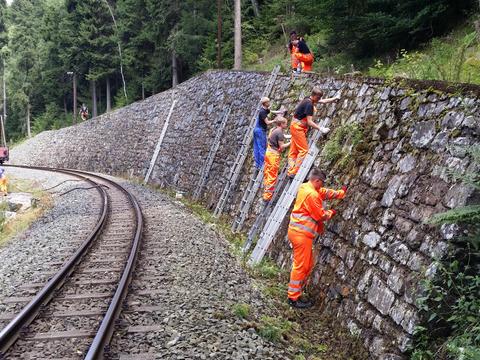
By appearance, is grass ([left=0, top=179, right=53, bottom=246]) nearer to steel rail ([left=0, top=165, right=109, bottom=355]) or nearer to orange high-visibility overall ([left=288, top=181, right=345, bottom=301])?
steel rail ([left=0, top=165, right=109, bottom=355])

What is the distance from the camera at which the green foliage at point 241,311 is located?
6039 millimetres

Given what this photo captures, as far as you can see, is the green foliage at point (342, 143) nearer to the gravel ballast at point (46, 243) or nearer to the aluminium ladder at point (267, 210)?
the aluminium ladder at point (267, 210)

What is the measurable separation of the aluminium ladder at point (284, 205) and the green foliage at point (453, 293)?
394 centimetres

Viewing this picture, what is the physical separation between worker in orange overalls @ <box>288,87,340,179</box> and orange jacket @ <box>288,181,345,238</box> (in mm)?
2127

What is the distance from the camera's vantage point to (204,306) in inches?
246

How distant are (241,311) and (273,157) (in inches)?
171

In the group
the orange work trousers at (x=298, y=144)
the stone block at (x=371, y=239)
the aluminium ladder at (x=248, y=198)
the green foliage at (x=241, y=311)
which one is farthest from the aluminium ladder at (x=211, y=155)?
the stone block at (x=371, y=239)

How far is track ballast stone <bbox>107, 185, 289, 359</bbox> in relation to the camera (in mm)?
5141

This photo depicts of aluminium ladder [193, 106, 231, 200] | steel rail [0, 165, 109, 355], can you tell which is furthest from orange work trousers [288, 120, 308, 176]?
aluminium ladder [193, 106, 231, 200]

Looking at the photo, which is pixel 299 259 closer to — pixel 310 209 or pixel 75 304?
pixel 310 209

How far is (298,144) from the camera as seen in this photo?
28.3ft

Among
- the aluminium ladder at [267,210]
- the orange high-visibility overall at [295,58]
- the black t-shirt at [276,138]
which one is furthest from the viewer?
the orange high-visibility overall at [295,58]

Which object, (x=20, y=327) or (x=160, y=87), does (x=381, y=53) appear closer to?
(x=20, y=327)

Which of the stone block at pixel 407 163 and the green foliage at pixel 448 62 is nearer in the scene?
the stone block at pixel 407 163
